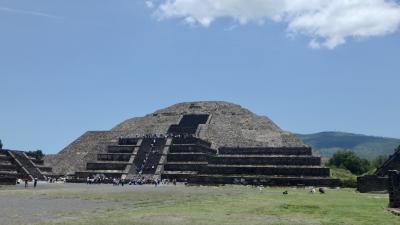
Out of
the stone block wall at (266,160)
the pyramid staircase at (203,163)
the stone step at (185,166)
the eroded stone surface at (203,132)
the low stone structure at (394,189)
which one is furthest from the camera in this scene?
the eroded stone surface at (203,132)

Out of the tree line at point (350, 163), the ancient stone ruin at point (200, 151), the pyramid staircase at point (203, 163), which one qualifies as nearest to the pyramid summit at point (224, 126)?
the ancient stone ruin at point (200, 151)

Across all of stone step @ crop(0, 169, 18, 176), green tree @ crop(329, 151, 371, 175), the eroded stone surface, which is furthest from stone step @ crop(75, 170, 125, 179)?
green tree @ crop(329, 151, 371, 175)

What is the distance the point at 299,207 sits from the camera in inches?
866

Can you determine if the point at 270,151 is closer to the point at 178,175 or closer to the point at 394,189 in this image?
the point at 178,175

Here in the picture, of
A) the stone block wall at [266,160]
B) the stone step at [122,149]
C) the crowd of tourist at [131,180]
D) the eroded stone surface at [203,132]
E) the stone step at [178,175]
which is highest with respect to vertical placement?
the eroded stone surface at [203,132]

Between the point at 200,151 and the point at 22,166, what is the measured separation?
77.7ft

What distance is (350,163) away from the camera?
76.9 meters

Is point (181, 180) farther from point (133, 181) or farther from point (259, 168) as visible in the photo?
point (259, 168)

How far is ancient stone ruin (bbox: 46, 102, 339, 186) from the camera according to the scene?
5322 centimetres

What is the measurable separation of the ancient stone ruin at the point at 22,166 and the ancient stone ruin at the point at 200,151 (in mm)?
4469

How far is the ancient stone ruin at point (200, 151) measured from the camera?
175 ft

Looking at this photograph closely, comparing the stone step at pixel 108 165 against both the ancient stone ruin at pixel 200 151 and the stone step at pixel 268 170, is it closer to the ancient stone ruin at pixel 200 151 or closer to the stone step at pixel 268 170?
the ancient stone ruin at pixel 200 151

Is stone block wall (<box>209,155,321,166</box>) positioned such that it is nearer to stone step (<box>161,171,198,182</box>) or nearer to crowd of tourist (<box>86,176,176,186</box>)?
stone step (<box>161,171,198,182</box>)

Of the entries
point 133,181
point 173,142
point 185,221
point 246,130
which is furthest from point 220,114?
point 185,221
